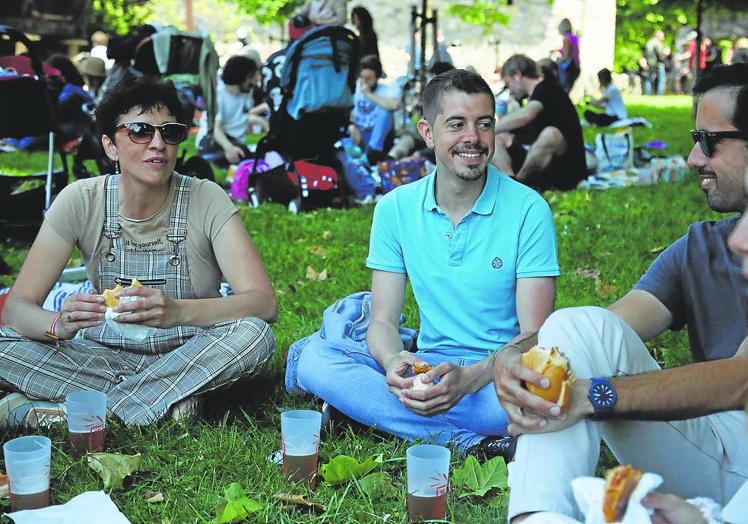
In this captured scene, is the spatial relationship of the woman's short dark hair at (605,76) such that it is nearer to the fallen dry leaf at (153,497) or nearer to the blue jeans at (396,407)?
the blue jeans at (396,407)

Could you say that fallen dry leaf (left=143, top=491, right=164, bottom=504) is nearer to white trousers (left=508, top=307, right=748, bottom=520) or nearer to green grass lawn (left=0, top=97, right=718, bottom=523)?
green grass lawn (left=0, top=97, right=718, bottom=523)

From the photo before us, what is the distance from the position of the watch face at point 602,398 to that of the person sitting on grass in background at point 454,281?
1177 mm

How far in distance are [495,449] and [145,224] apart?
1.75m

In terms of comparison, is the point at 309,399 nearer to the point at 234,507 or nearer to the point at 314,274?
the point at 234,507

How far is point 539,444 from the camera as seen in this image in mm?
2512

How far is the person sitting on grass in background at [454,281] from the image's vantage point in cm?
379

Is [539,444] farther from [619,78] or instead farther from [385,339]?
[619,78]

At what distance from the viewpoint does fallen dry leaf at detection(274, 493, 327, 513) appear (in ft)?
10.6

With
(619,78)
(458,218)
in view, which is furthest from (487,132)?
(619,78)

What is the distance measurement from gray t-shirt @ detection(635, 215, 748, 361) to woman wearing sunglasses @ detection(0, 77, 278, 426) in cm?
166

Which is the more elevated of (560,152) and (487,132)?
(487,132)

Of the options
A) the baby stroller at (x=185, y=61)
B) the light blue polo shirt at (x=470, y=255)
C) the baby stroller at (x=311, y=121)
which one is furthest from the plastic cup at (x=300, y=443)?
the baby stroller at (x=185, y=61)

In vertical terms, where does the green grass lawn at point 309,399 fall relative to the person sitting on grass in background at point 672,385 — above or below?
below

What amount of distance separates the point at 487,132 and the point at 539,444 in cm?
181
